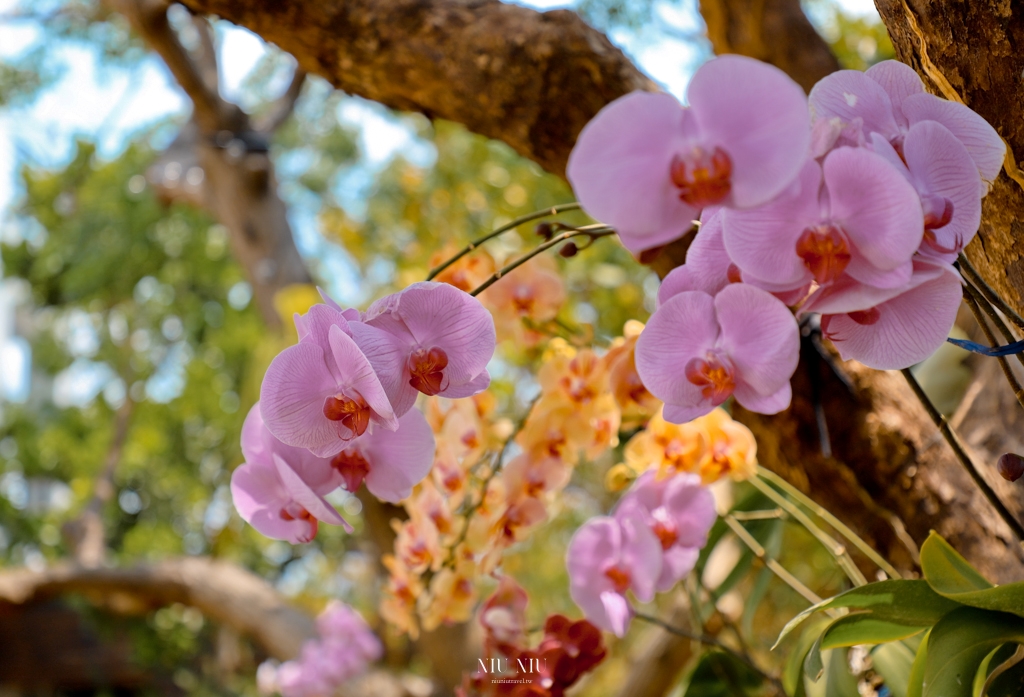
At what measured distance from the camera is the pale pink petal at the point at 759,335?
0.26 meters

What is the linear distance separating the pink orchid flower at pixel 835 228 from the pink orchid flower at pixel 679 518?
0.29m

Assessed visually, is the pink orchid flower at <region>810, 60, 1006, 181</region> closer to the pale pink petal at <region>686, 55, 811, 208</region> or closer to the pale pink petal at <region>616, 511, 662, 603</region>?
the pale pink petal at <region>686, 55, 811, 208</region>

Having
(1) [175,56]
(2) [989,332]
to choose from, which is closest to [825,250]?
(2) [989,332]

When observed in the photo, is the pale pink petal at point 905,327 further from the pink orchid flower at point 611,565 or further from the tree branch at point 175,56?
the tree branch at point 175,56

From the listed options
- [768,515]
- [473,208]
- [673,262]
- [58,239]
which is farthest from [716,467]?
[58,239]

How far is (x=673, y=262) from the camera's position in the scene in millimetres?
600

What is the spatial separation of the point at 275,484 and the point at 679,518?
28 cm

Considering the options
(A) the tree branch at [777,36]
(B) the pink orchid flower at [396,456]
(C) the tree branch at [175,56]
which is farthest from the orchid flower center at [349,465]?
(C) the tree branch at [175,56]

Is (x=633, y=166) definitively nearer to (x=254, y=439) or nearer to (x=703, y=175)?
(x=703, y=175)

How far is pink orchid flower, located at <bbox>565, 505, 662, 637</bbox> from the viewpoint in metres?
0.49

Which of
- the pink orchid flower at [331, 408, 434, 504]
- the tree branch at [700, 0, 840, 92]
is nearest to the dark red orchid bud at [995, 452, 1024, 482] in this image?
the pink orchid flower at [331, 408, 434, 504]

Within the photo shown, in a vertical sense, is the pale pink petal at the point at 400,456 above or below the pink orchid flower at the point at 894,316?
below

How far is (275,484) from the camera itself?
13.2 inches

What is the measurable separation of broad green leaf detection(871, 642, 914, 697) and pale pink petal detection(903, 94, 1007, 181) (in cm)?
26
